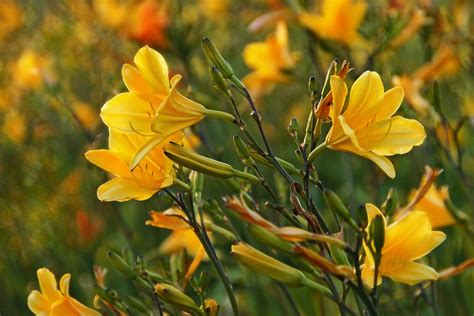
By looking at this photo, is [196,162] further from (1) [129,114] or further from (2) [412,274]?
(2) [412,274]

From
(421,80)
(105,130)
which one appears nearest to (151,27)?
(105,130)

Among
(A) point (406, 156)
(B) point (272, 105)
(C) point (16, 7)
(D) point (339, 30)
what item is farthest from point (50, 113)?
(D) point (339, 30)

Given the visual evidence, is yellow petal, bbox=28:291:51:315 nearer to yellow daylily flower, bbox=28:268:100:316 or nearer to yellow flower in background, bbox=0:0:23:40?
yellow daylily flower, bbox=28:268:100:316

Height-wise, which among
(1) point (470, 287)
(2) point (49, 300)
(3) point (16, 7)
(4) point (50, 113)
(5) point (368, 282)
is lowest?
(1) point (470, 287)

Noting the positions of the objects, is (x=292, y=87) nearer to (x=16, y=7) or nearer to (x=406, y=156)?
(x=406, y=156)

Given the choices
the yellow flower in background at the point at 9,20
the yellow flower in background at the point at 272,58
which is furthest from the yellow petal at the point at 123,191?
the yellow flower in background at the point at 9,20

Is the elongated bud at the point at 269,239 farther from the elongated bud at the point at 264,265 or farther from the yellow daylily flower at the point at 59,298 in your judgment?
the yellow daylily flower at the point at 59,298
